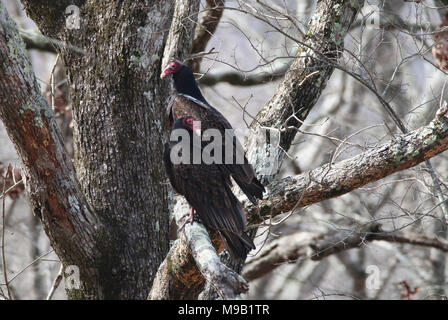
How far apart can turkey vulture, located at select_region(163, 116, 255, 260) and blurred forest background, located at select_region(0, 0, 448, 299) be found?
0.27m

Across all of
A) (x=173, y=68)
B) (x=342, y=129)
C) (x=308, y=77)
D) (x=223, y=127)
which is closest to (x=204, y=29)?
(x=173, y=68)

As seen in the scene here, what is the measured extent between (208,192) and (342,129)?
4120mm

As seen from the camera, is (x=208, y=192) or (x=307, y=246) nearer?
(x=208, y=192)

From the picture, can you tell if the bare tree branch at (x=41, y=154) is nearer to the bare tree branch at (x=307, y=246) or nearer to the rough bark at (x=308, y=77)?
the rough bark at (x=308, y=77)

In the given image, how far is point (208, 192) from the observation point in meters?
3.80

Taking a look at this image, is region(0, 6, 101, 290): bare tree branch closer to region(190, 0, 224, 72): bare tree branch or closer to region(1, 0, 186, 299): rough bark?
region(1, 0, 186, 299): rough bark

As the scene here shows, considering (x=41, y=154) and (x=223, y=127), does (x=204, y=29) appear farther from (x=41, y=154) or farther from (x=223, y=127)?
(x=41, y=154)

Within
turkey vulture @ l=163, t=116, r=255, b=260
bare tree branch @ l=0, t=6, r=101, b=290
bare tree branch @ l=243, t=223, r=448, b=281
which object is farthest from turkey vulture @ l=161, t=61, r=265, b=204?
bare tree branch @ l=243, t=223, r=448, b=281

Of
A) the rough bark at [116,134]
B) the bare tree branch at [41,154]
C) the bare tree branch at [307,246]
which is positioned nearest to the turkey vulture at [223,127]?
the rough bark at [116,134]

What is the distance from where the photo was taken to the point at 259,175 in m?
4.39
